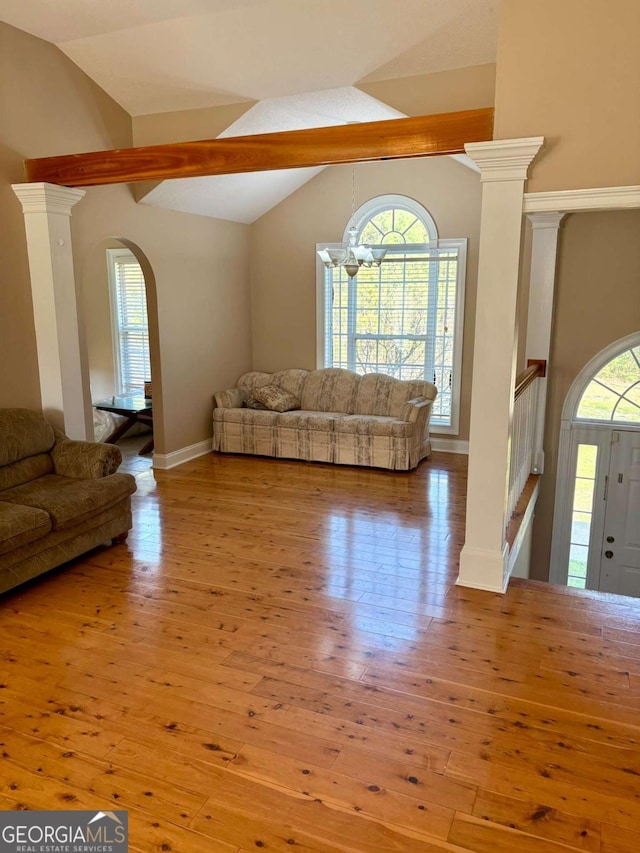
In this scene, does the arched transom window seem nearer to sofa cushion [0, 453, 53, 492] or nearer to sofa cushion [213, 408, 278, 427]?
sofa cushion [213, 408, 278, 427]

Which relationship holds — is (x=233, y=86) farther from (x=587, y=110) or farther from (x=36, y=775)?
(x=36, y=775)

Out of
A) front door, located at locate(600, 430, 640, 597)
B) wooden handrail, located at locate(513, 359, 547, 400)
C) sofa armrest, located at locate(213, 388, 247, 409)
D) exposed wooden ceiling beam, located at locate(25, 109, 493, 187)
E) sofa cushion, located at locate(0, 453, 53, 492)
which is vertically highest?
exposed wooden ceiling beam, located at locate(25, 109, 493, 187)

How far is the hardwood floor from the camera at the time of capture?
2049 millimetres

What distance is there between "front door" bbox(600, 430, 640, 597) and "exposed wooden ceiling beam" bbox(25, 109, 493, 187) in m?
3.47

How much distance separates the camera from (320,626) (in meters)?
3.23

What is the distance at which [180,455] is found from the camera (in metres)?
6.46

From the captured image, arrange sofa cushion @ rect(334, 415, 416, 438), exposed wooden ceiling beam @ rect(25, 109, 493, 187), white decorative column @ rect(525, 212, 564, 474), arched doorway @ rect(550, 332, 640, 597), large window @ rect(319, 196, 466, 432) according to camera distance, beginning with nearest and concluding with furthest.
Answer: exposed wooden ceiling beam @ rect(25, 109, 493, 187)
white decorative column @ rect(525, 212, 564, 474)
arched doorway @ rect(550, 332, 640, 597)
sofa cushion @ rect(334, 415, 416, 438)
large window @ rect(319, 196, 466, 432)

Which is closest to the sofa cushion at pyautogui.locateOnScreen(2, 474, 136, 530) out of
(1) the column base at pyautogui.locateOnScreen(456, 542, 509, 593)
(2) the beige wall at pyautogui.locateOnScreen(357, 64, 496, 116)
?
(1) the column base at pyautogui.locateOnScreen(456, 542, 509, 593)

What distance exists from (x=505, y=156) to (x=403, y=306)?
3.80 meters

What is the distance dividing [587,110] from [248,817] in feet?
11.0

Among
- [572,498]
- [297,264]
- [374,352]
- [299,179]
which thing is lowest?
[572,498]

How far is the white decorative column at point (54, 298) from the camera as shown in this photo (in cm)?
439

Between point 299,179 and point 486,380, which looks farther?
point 299,179

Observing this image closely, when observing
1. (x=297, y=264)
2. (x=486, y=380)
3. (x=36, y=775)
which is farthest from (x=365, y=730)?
(x=297, y=264)
